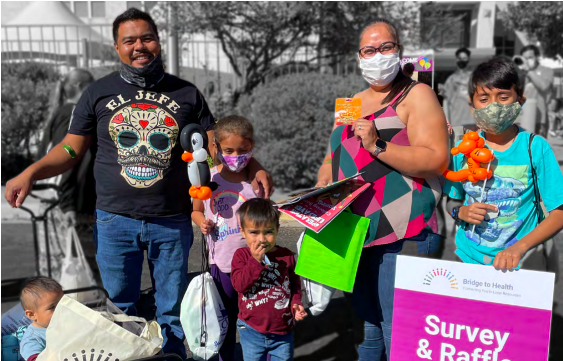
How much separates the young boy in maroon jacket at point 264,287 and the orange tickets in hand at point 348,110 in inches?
22.3

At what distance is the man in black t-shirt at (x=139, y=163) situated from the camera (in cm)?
272

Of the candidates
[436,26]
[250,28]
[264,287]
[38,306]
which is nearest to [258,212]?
[264,287]

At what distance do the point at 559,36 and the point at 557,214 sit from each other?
399 inches

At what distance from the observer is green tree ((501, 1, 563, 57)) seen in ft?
34.3

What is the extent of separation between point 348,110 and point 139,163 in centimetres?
110

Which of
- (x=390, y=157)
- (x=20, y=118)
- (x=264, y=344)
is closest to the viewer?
(x=390, y=157)

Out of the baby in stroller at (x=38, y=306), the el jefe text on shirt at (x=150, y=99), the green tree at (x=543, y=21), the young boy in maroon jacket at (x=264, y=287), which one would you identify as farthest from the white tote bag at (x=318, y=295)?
the green tree at (x=543, y=21)

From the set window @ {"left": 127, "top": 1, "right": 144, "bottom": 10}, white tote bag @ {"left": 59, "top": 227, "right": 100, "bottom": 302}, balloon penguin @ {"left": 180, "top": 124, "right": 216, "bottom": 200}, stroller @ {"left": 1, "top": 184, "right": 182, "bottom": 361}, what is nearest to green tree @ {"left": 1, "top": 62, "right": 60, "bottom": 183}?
window @ {"left": 127, "top": 1, "right": 144, "bottom": 10}

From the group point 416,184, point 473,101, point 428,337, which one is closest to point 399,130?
point 416,184

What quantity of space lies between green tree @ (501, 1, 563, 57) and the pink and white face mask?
971cm

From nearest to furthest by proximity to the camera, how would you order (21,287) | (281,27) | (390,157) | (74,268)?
(390,157), (74,268), (21,287), (281,27)

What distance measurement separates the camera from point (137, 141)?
2.72 meters

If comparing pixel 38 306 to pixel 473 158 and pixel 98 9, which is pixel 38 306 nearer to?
pixel 473 158

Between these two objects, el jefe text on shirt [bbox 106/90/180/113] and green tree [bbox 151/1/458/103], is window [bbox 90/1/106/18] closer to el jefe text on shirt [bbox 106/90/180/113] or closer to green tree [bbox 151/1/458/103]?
green tree [bbox 151/1/458/103]
